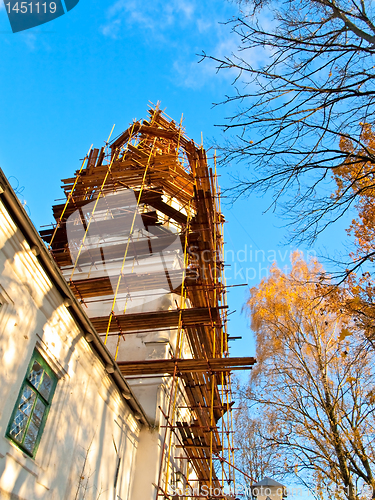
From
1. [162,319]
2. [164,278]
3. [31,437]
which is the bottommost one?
[31,437]

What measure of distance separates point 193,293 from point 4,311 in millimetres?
8958

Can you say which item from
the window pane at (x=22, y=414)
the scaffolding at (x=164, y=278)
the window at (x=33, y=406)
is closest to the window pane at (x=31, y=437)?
the window at (x=33, y=406)

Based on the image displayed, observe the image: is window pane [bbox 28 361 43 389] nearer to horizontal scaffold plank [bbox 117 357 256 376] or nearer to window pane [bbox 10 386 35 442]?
window pane [bbox 10 386 35 442]

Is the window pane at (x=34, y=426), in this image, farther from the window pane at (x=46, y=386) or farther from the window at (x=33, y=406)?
the window pane at (x=46, y=386)

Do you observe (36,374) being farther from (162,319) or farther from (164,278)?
(164,278)

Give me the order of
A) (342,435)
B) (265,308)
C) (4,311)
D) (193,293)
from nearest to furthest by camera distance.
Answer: (4,311) < (342,435) < (193,293) < (265,308)

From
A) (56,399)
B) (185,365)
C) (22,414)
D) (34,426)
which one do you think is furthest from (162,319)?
(22,414)

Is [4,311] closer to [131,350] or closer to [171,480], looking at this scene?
[131,350]

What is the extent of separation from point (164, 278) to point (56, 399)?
5649 millimetres

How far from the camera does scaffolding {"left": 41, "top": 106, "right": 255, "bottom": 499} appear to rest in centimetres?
998

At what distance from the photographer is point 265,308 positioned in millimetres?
15414

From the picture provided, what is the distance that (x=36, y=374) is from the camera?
19.5 ft

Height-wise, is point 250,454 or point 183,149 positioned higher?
point 183,149

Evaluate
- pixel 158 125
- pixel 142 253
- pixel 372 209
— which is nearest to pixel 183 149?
→ pixel 158 125
